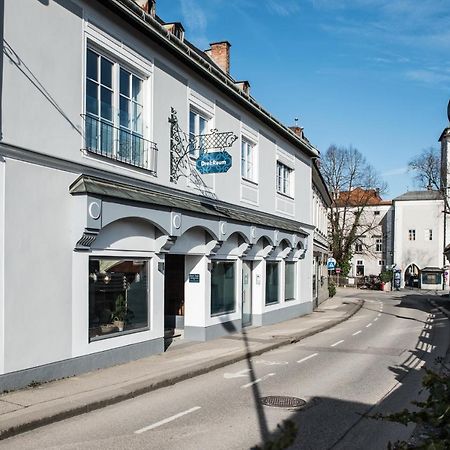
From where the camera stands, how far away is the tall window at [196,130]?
14.9m

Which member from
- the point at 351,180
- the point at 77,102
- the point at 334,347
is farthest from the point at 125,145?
the point at 351,180

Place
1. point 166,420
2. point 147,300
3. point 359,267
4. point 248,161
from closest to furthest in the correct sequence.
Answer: point 166,420, point 147,300, point 248,161, point 359,267

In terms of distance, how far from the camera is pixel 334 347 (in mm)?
15797

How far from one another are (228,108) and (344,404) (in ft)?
36.0

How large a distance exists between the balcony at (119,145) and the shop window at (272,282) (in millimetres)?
9509

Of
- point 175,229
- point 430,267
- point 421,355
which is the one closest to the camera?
point 175,229

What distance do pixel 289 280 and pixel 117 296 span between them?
531 inches

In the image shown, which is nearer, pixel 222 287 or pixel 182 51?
pixel 182 51

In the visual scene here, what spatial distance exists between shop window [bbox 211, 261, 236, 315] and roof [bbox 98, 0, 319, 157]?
213 inches

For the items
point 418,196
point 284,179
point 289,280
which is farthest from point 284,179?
point 418,196

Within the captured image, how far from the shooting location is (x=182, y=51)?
13859 millimetres

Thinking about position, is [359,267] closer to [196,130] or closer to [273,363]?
[196,130]

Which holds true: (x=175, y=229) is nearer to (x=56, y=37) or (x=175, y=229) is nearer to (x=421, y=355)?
(x=56, y=37)

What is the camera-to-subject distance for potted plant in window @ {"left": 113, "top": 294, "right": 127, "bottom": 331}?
11.7 meters
